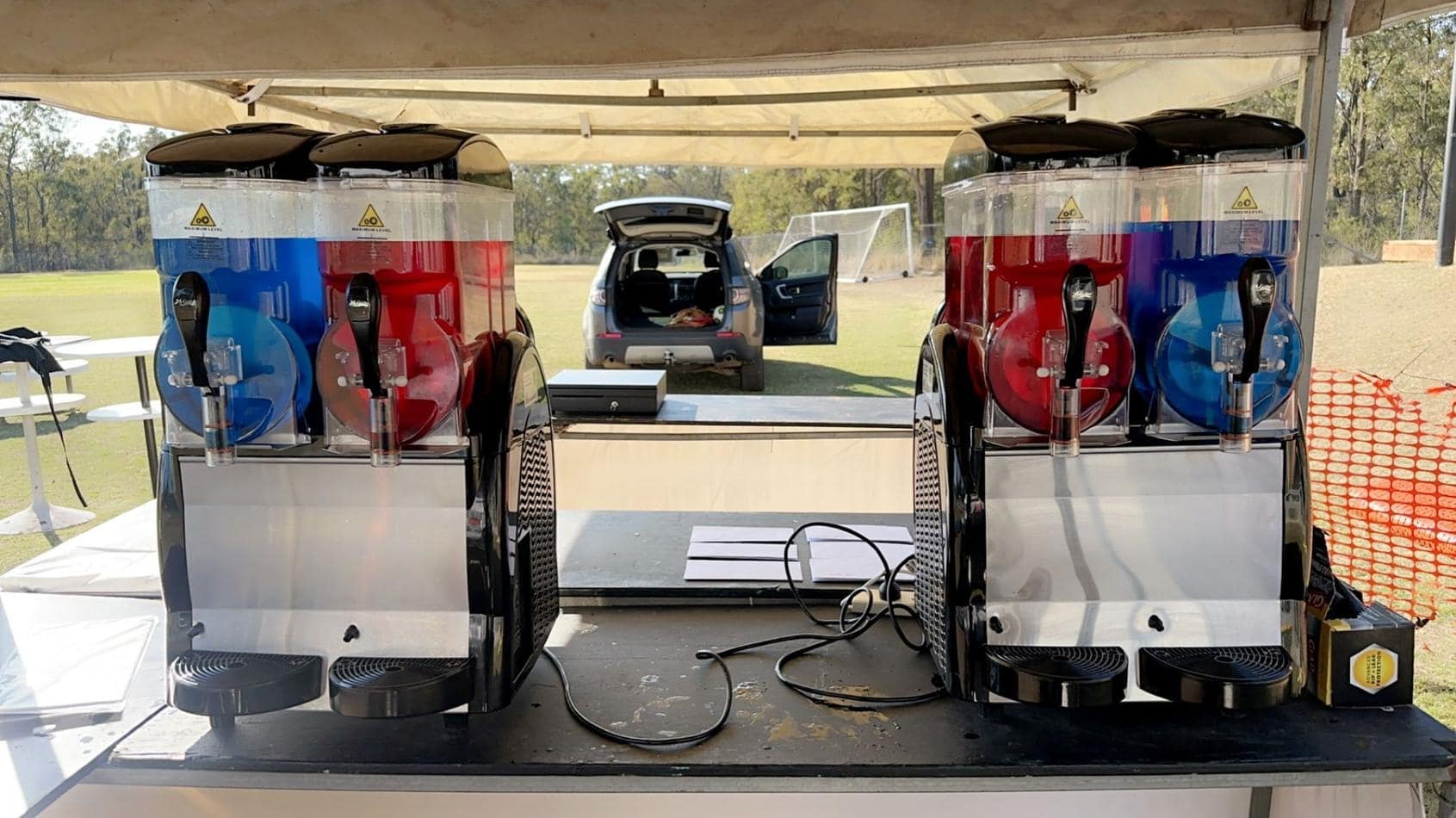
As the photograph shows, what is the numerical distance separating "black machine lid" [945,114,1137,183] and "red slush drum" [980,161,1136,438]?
0.04 feet

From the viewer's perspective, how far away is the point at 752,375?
7.38 m

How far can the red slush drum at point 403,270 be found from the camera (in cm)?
129

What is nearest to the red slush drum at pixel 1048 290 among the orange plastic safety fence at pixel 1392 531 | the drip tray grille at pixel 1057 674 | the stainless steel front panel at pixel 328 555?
the drip tray grille at pixel 1057 674

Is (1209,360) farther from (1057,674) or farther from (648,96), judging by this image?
(648,96)

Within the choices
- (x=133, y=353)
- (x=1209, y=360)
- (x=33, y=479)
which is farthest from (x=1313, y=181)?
(x=33, y=479)

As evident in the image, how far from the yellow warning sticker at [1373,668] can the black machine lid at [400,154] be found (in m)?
1.45

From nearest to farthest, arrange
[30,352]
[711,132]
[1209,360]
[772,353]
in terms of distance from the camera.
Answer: [1209,360]
[30,352]
[711,132]
[772,353]

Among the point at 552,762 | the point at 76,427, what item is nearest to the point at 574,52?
the point at 552,762

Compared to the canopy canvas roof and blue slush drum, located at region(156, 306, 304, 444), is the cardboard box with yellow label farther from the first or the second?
blue slush drum, located at region(156, 306, 304, 444)

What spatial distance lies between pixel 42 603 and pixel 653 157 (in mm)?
3130

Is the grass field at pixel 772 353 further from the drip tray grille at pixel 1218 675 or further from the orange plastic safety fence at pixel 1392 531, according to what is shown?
the drip tray grille at pixel 1218 675

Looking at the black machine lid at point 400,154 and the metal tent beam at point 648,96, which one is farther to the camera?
the metal tent beam at point 648,96

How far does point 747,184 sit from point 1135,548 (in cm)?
2136

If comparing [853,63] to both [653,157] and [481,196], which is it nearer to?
[481,196]
